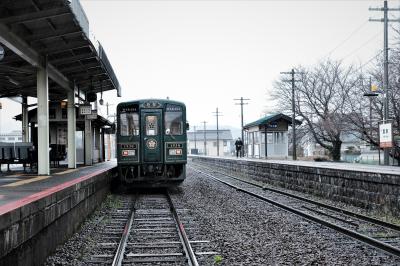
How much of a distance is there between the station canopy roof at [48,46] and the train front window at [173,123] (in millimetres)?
2802

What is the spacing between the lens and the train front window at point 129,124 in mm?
16578

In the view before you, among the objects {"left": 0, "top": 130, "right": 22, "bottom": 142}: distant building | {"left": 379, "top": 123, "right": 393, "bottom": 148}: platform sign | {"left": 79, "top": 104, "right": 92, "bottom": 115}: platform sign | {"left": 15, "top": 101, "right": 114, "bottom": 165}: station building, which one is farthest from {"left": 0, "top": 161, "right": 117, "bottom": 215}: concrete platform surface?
Result: {"left": 0, "top": 130, "right": 22, "bottom": 142}: distant building

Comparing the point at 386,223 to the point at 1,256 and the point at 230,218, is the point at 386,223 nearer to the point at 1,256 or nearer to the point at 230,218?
the point at 230,218

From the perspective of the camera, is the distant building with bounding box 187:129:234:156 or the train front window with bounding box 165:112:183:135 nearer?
the train front window with bounding box 165:112:183:135

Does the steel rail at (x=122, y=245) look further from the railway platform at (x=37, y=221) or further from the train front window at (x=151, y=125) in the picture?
the train front window at (x=151, y=125)

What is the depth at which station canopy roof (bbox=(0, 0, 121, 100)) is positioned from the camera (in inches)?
408

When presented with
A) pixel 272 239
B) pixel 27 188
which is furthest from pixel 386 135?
pixel 27 188

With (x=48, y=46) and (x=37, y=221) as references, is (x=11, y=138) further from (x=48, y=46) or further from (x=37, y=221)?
(x=37, y=221)

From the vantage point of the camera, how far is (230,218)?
35.7 feet

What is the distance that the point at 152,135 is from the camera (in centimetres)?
1658

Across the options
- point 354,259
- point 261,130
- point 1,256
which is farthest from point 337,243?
point 261,130

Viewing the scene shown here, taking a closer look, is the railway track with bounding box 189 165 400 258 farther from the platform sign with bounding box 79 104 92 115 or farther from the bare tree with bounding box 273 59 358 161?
the bare tree with bounding box 273 59 358 161

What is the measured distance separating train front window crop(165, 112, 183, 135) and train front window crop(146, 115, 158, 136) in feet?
Answer: 1.23

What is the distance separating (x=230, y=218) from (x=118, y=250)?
13.1ft
